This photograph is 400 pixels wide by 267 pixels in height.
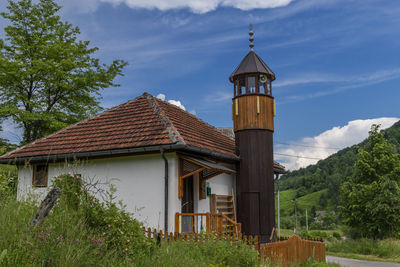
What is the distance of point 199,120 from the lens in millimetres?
17094

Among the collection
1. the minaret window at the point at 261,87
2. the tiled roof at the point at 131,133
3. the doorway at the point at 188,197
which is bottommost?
the doorway at the point at 188,197

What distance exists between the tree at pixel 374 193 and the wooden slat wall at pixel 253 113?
10.1 metres

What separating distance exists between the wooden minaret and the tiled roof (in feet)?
2.80

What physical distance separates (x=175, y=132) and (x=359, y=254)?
13979mm

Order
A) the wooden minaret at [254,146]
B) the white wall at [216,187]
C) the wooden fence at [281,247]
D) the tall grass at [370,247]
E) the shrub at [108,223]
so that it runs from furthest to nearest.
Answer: the tall grass at [370,247]
the wooden minaret at [254,146]
the white wall at [216,187]
the wooden fence at [281,247]
the shrub at [108,223]

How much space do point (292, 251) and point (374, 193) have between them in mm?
11179

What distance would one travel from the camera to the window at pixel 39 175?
13.2 m

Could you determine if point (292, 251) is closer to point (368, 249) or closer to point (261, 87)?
point (261, 87)

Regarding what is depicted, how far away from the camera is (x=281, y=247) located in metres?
11.1

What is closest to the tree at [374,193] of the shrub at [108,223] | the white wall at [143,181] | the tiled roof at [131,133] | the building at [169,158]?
the building at [169,158]

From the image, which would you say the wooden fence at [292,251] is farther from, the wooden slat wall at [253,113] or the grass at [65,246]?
Result: the wooden slat wall at [253,113]

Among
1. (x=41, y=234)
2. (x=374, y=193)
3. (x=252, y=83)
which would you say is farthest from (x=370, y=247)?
(x=41, y=234)

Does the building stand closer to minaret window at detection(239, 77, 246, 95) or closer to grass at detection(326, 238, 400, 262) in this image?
minaret window at detection(239, 77, 246, 95)

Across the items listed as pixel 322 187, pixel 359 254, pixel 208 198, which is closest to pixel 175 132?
pixel 208 198
